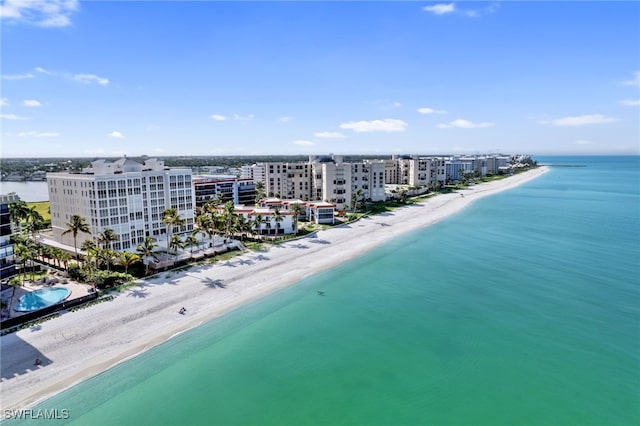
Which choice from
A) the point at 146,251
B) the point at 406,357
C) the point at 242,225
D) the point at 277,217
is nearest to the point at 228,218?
the point at 242,225

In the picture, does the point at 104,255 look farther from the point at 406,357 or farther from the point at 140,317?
the point at 406,357

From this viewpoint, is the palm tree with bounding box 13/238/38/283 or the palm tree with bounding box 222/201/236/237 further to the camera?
the palm tree with bounding box 222/201/236/237

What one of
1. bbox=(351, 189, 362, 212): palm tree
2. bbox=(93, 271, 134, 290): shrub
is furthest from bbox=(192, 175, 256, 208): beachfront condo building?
bbox=(93, 271, 134, 290): shrub

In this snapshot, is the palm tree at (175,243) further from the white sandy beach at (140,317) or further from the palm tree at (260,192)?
the palm tree at (260,192)

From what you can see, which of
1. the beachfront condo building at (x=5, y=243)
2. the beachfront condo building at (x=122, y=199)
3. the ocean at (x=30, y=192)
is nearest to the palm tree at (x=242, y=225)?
the beachfront condo building at (x=122, y=199)

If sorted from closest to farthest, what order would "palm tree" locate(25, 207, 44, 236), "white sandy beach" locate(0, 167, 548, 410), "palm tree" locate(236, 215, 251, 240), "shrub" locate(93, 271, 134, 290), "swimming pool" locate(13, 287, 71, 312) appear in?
"white sandy beach" locate(0, 167, 548, 410)
"swimming pool" locate(13, 287, 71, 312)
"shrub" locate(93, 271, 134, 290)
"palm tree" locate(25, 207, 44, 236)
"palm tree" locate(236, 215, 251, 240)

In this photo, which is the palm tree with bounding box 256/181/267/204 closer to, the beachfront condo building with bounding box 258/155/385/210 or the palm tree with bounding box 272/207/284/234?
the beachfront condo building with bounding box 258/155/385/210

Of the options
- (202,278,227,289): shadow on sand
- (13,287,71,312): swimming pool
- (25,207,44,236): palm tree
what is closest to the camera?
(13,287,71,312): swimming pool
